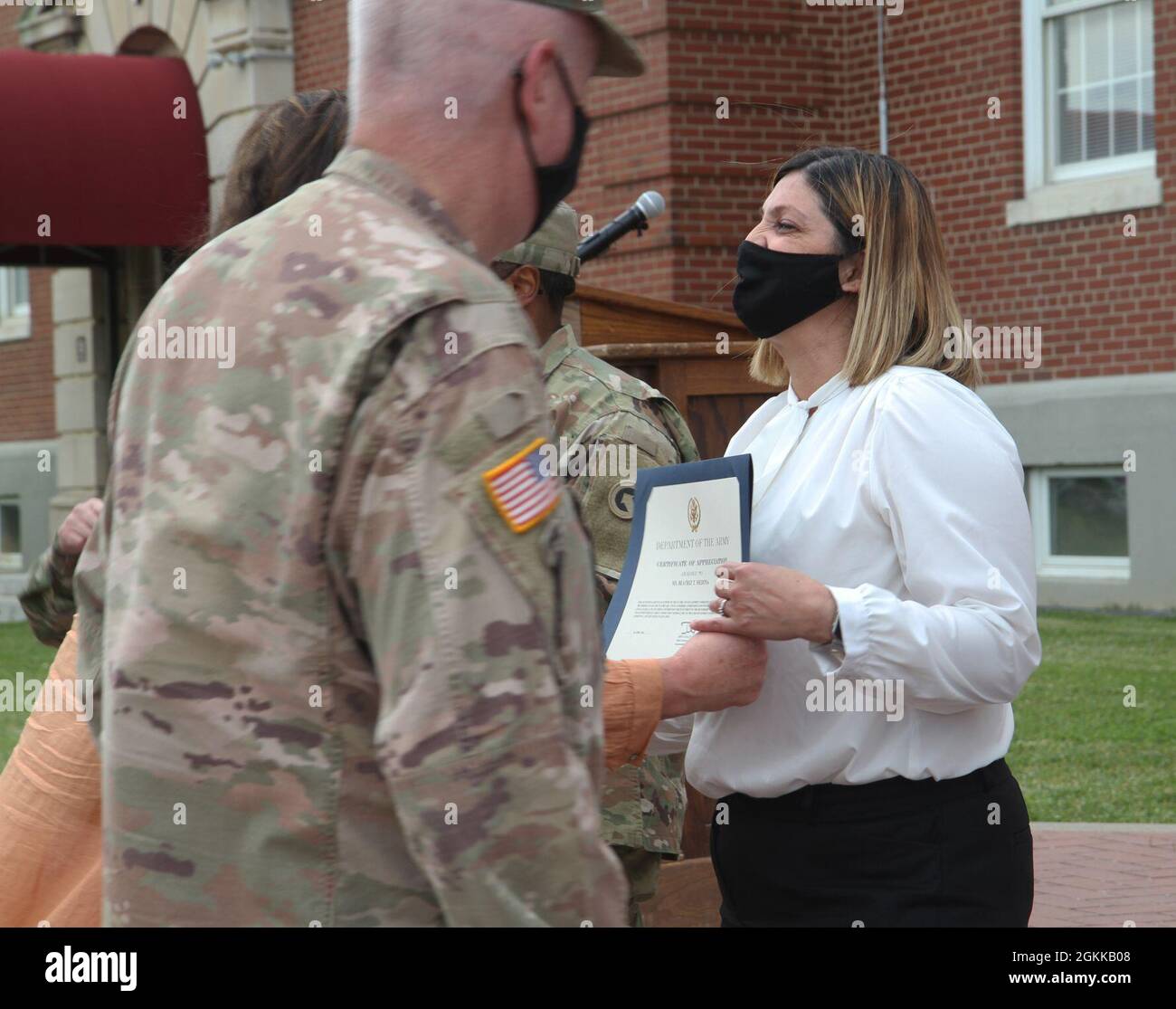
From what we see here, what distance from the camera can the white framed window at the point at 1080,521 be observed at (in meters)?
11.5

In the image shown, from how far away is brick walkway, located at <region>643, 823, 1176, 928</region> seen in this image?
4.29 metres

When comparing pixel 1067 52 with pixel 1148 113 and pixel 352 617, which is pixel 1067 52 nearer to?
pixel 1148 113

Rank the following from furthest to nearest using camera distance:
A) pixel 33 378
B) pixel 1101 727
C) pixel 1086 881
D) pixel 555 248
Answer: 1. pixel 33 378
2. pixel 1101 727
3. pixel 1086 881
4. pixel 555 248

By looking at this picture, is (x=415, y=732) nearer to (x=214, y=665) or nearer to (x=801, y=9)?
(x=214, y=665)

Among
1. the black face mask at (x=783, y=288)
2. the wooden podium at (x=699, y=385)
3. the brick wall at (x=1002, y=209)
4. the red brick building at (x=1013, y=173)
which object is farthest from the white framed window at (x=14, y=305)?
the black face mask at (x=783, y=288)

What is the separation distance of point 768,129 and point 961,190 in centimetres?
157

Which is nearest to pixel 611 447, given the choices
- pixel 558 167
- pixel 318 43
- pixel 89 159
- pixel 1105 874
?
pixel 558 167

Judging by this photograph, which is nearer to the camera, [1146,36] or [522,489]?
[522,489]

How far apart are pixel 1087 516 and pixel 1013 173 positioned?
2566 millimetres

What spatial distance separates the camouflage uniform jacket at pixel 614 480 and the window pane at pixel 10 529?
1832 cm

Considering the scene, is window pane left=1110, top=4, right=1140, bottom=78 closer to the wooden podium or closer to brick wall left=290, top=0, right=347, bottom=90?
brick wall left=290, top=0, right=347, bottom=90

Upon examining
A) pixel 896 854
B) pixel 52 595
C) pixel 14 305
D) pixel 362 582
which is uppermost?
pixel 14 305

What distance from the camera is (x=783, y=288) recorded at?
286 centimetres

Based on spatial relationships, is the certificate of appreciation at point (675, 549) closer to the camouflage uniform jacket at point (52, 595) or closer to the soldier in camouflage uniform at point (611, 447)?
the soldier in camouflage uniform at point (611, 447)
